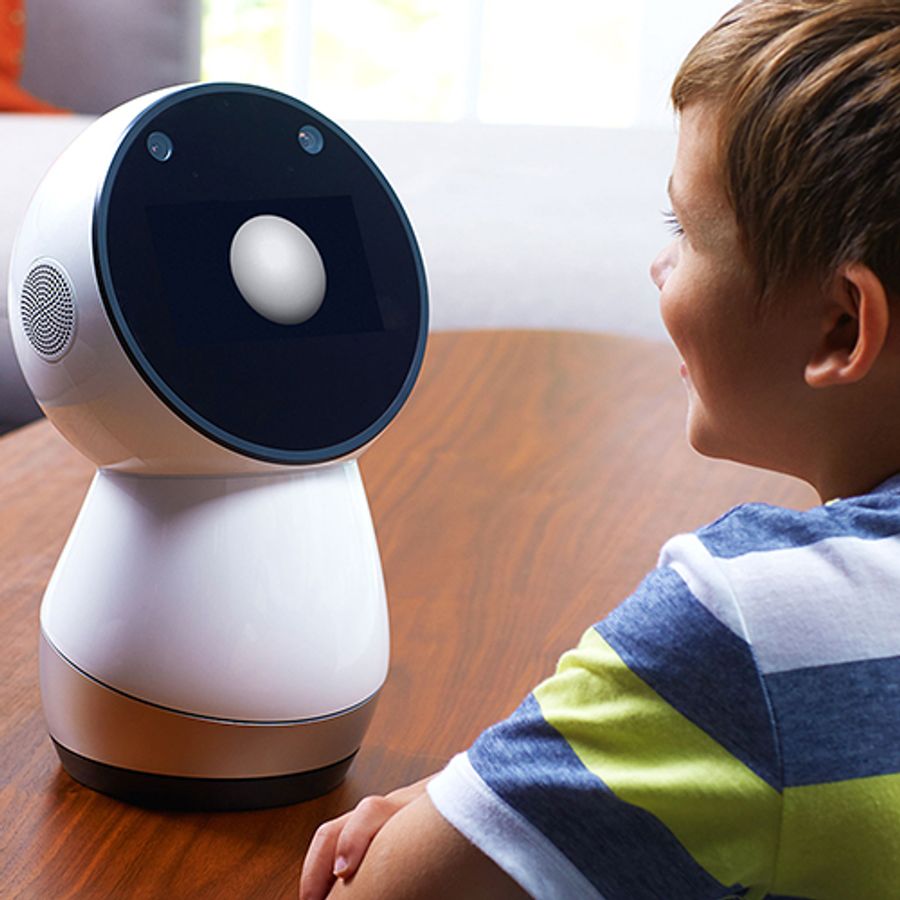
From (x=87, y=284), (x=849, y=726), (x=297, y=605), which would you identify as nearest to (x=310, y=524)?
(x=297, y=605)

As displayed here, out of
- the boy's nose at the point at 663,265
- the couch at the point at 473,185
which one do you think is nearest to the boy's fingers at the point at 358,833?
the boy's nose at the point at 663,265

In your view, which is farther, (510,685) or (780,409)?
(510,685)

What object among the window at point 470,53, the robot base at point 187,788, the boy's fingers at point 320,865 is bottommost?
the window at point 470,53

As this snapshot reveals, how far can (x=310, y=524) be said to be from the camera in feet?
2.02

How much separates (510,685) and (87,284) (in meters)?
0.31

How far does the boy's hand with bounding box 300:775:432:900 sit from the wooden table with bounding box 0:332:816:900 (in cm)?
1

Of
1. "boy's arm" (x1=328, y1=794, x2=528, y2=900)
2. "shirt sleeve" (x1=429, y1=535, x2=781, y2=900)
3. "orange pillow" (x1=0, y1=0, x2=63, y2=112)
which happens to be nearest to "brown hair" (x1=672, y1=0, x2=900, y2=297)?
"shirt sleeve" (x1=429, y1=535, x2=781, y2=900)

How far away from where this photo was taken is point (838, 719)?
19.3 inches

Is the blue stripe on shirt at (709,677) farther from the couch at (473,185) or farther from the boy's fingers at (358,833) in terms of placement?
the couch at (473,185)

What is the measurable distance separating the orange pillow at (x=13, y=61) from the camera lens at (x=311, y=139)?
193 centimetres

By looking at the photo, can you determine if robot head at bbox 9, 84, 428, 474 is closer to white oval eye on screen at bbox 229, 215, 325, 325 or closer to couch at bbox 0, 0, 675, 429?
white oval eye on screen at bbox 229, 215, 325, 325

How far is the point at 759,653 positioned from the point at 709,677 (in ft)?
0.06

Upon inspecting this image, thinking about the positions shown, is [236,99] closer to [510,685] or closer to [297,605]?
[297,605]

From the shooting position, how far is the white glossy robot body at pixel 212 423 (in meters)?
0.57
